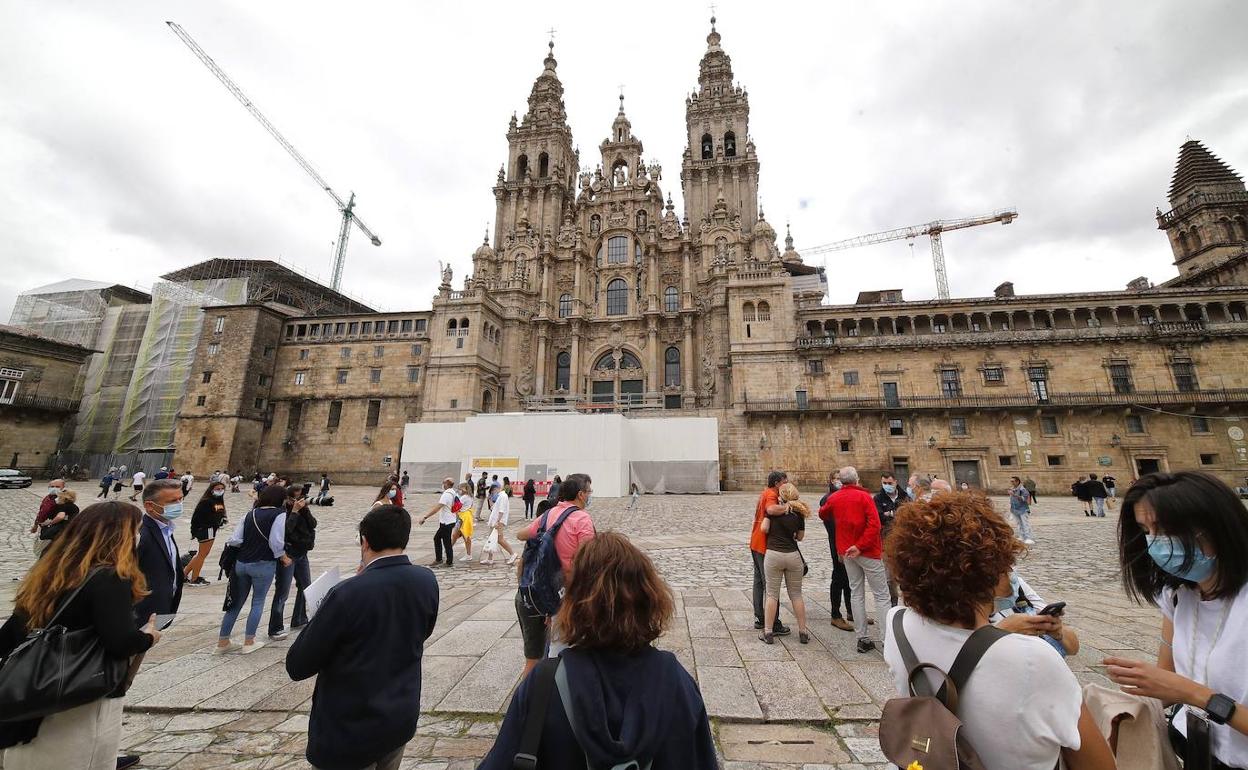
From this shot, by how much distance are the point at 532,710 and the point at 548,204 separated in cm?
4415

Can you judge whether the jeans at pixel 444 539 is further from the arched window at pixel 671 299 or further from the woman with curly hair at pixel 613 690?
the arched window at pixel 671 299

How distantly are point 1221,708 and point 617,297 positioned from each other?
38.5m

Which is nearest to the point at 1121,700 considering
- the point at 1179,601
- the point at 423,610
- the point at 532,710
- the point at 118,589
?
the point at 1179,601

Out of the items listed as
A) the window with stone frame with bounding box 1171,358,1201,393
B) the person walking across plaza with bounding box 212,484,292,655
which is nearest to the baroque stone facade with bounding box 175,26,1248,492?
the window with stone frame with bounding box 1171,358,1201,393

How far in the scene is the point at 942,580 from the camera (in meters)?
1.71

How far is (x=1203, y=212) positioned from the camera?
33.8m

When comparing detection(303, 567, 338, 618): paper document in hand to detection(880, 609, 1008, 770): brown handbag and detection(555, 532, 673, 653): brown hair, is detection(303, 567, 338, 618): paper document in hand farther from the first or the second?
detection(880, 609, 1008, 770): brown handbag

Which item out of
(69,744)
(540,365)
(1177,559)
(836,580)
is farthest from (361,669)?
(540,365)

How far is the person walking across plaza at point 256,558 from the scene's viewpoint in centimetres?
502

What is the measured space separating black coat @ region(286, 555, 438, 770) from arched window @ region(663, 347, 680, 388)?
1338 inches

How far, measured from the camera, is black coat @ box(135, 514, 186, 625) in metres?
3.35

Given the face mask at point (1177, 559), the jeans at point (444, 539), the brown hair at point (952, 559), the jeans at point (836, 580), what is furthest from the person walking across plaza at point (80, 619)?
the jeans at point (444, 539)

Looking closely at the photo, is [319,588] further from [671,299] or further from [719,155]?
[719,155]

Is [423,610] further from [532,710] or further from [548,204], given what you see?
[548,204]
